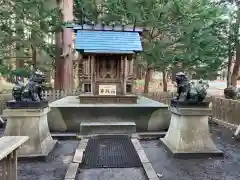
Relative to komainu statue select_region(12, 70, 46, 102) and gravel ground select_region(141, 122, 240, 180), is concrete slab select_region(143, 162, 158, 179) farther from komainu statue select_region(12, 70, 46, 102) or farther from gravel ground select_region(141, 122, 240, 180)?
komainu statue select_region(12, 70, 46, 102)

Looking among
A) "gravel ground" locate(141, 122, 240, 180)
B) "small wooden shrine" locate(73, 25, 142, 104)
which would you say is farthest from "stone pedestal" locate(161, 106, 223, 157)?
"small wooden shrine" locate(73, 25, 142, 104)

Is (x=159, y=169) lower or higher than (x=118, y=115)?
lower

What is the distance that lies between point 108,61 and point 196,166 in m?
6.74

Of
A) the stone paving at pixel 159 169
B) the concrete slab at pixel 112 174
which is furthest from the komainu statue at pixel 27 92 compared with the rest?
the concrete slab at pixel 112 174

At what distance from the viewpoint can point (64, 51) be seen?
1661 centimetres

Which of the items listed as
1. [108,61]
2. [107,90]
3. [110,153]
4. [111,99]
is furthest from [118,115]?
[110,153]

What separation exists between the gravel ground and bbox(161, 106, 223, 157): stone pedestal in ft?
0.77

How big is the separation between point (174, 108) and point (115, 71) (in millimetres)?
5027

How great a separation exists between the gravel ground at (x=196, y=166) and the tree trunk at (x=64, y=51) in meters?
10.0

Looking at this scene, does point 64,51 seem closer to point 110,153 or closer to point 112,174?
point 110,153

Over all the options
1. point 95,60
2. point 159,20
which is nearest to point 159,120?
point 95,60

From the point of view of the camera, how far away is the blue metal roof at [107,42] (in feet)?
35.6

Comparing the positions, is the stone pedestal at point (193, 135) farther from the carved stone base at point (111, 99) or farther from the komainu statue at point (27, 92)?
the carved stone base at point (111, 99)

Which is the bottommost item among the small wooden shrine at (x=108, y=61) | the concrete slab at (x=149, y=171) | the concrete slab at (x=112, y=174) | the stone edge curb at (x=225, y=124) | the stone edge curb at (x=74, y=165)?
the concrete slab at (x=112, y=174)
